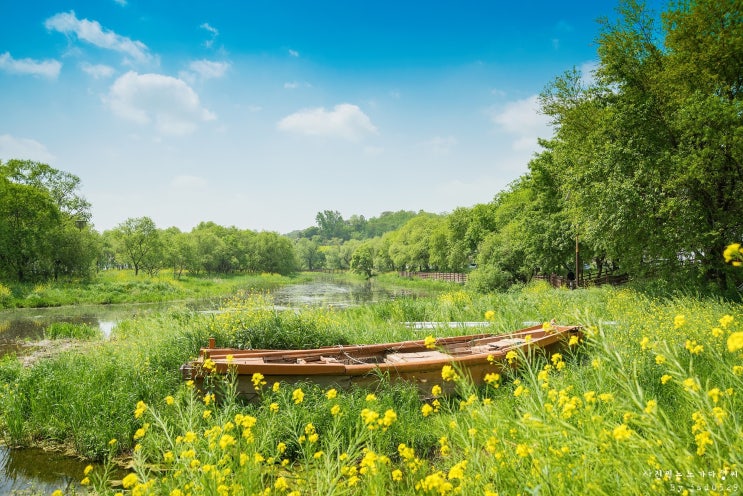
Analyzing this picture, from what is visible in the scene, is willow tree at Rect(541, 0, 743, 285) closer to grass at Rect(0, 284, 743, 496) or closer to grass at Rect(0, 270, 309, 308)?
grass at Rect(0, 284, 743, 496)

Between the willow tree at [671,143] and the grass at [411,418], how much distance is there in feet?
13.5

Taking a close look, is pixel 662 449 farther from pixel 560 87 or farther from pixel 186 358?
pixel 560 87

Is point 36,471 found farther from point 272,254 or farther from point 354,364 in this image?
point 272,254

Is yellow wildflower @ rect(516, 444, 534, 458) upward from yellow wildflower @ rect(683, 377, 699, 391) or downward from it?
downward

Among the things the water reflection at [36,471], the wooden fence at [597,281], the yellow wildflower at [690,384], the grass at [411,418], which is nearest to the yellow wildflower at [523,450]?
the grass at [411,418]

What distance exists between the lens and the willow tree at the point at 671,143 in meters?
12.5

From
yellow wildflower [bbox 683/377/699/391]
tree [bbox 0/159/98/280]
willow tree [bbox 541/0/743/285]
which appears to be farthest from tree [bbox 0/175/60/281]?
yellow wildflower [bbox 683/377/699/391]

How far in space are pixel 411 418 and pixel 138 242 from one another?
4296cm

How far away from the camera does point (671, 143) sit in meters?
14.0

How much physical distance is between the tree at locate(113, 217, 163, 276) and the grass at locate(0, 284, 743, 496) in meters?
31.1

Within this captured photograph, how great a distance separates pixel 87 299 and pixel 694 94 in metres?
32.9

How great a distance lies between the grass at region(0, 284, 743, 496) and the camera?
6.57 feet

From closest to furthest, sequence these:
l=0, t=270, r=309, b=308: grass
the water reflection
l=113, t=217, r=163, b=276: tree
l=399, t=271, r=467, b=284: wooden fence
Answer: the water reflection, l=0, t=270, r=309, b=308: grass, l=113, t=217, r=163, b=276: tree, l=399, t=271, r=467, b=284: wooden fence

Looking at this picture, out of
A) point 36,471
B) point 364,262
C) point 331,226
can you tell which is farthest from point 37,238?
point 331,226
